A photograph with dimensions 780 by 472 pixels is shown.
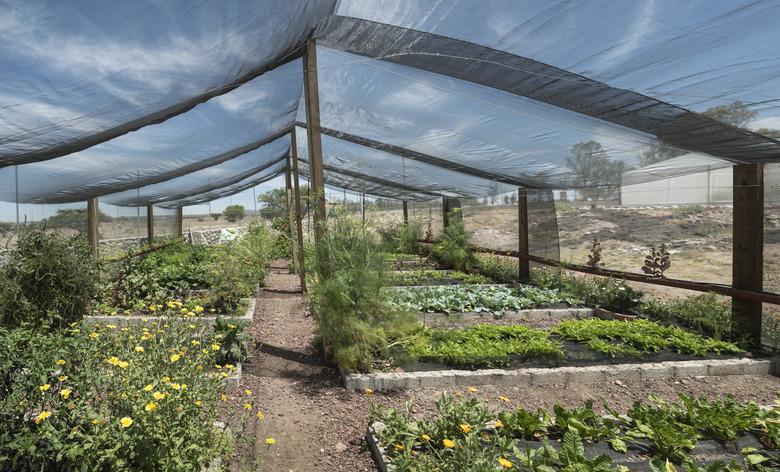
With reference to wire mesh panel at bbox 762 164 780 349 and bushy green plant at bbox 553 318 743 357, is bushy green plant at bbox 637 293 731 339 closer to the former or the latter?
bushy green plant at bbox 553 318 743 357

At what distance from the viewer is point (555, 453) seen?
212cm

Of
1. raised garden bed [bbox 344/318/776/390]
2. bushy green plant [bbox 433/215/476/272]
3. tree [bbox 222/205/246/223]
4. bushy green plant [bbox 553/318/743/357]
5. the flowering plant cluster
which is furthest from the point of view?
tree [bbox 222/205/246/223]

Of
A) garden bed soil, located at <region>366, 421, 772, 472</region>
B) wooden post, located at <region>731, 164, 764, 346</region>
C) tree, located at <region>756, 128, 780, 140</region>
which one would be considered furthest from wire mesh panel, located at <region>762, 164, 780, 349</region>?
garden bed soil, located at <region>366, 421, 772, 472</region>

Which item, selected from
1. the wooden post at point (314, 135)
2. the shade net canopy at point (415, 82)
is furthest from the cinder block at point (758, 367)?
the wooden post at point (314, 135)

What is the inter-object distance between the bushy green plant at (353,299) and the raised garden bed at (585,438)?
1.01 m

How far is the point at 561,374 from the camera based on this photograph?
12.5 feet

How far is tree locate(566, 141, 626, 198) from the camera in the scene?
5.05 m

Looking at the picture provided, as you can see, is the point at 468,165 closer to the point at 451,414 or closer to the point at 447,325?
the point at 447,325

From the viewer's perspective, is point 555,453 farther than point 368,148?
No

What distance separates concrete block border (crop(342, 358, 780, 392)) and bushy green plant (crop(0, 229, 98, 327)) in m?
2.80

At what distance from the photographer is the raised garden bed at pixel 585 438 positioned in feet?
7.08

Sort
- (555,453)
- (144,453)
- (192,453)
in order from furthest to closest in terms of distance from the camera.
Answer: (555,453), (192,453), (144,453)

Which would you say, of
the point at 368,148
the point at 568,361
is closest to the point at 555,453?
the point at 568,361

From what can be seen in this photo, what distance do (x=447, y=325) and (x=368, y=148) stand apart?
412 cm
